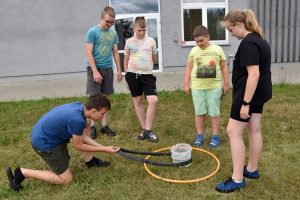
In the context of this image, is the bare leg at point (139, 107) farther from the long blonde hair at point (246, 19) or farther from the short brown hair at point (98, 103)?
the long blonde hair at point (246, 19)

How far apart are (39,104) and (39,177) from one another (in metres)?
4.35

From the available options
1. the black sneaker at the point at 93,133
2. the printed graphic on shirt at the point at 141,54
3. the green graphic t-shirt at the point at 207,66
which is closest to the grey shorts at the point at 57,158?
the black sneaker at the point at 93,133

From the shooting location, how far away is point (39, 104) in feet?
25.2

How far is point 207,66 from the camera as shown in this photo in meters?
4.36

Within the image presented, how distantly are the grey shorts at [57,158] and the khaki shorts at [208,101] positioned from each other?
182cm

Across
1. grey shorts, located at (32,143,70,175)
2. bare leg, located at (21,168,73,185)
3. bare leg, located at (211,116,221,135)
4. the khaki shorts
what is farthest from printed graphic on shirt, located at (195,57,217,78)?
bare leg, located at (21,168,73,185)

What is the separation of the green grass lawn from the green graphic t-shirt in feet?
2.85

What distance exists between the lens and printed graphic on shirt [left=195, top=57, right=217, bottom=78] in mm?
4351

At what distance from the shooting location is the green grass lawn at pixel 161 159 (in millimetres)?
3422

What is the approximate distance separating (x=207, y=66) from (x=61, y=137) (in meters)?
1.98

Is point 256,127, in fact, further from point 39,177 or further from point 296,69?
point 296,69

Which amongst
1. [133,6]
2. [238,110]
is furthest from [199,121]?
[133,6]

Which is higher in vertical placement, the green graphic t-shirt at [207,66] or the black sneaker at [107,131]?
the green graphic t-shirt at [207,66]

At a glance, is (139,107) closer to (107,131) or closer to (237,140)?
(107,131)
